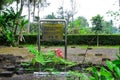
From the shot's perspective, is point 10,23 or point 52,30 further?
point 10,23

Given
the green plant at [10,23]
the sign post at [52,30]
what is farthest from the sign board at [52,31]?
the green plant at [10,23]

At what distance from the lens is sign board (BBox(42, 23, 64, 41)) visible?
9281 mm

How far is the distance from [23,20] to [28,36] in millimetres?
4679

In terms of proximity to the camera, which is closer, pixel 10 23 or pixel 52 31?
pixel 52 31

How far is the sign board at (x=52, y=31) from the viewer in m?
9.28

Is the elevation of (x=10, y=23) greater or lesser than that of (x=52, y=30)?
greater

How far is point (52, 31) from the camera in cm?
946

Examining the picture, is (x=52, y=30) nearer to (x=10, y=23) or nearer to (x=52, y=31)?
(x=52, y=31)

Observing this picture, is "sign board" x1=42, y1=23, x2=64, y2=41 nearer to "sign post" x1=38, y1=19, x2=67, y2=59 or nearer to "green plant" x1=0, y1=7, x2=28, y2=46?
"sign post" x1=38, y1=19, x2=67, y2=59

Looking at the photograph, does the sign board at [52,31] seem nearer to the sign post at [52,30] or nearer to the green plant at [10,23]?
the sign post at [52,30]

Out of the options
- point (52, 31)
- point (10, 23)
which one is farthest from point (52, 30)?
point (10, 23)

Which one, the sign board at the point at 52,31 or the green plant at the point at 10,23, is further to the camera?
the green plant at the point at 10,23

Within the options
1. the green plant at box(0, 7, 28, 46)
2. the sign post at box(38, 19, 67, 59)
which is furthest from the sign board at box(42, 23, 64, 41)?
the green plant at box(0, 7, 28, 46)

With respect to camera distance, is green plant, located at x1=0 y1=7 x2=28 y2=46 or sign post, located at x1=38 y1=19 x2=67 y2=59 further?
green plant, located at x1=0 y1=7 x2=28 y2=46
